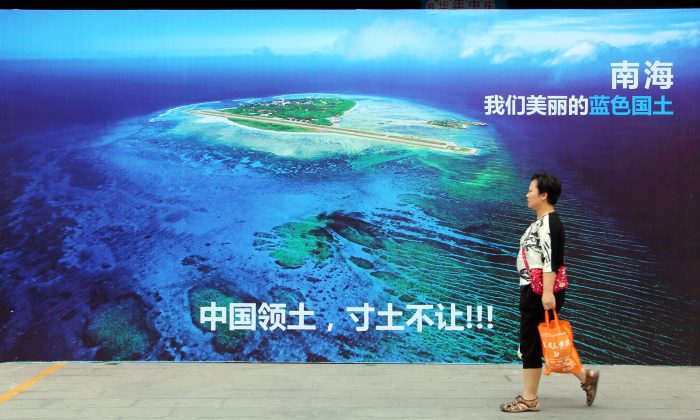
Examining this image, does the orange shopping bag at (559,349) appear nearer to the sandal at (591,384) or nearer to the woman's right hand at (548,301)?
the woman's right hand at (548,301)

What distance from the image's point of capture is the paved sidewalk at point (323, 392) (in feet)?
16.8

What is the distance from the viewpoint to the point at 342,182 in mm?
6641

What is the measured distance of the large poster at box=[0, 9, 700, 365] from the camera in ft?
21.4

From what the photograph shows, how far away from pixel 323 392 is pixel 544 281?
1749 millimetres

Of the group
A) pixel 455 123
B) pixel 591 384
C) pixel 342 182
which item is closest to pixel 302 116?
pixel 342 182

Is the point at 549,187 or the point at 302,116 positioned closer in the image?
the point at 549,187

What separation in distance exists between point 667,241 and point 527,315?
2.00 m

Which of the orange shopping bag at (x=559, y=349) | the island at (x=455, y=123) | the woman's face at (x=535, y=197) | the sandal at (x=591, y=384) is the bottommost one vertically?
the sandal at (x=591, y=384)

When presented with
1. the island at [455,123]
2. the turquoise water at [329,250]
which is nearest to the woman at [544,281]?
the turquoise water at [329,250]

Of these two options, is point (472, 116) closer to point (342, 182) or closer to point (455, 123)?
point (455, 123)

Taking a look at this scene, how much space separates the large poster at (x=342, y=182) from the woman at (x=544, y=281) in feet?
4.31

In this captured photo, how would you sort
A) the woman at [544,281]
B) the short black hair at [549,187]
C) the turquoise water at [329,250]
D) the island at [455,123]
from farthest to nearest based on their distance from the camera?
1. the island at [455,123]
2. the turquoise water at [329,250]
3. the short black hair at [549,187]
4. the woman at [544,281]

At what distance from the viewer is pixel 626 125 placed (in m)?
6.59

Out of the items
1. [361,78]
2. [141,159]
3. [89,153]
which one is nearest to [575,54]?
[361,78]
